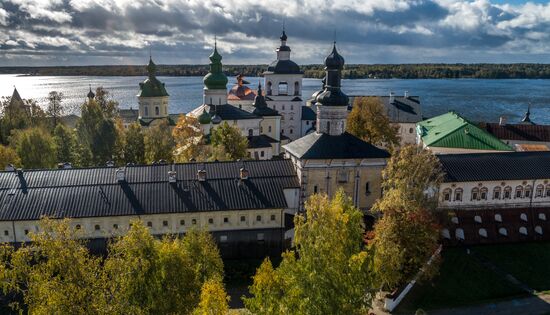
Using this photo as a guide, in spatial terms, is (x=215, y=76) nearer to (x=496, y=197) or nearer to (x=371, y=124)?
(x=371, y=124)

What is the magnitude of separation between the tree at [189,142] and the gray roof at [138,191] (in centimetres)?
757

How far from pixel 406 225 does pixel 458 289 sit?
18.9 ft

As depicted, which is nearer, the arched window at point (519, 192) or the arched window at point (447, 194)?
the arched window at point (447, 194)

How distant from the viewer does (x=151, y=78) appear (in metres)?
60.2

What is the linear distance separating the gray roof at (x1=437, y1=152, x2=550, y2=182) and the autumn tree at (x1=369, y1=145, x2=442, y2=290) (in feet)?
16.5

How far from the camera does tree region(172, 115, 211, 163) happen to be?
41.1 m

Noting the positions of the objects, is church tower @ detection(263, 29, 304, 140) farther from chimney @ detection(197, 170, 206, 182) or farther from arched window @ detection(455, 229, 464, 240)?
arched window @ detection(455, 229, 464, 240)

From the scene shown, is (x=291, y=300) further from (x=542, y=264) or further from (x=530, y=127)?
(x=530, y=127)

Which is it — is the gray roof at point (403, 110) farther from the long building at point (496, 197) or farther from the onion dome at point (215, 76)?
the long building at point (496, 197)

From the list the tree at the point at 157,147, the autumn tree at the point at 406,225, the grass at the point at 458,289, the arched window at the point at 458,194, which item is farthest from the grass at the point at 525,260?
the tree at the point at 157,147

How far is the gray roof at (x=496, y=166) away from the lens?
111ft

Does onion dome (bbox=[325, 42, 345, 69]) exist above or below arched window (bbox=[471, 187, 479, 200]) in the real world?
above

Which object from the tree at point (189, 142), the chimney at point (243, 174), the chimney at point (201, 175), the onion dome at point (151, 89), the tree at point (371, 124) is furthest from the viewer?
the onion dome at point (151, 89)

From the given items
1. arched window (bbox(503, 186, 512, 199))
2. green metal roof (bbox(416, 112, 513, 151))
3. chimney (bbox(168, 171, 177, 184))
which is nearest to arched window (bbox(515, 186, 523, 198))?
arched window (bbox(503, 186, 512, 199))
